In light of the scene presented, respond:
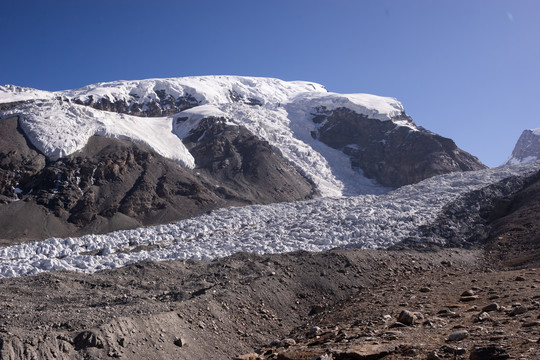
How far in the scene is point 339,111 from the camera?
88500 millimetres

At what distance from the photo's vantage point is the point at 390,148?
250 ft

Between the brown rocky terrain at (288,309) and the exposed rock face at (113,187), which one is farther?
the exposed rock face at (113,187)

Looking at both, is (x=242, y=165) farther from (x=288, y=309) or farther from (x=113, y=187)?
(x=288, y=309)

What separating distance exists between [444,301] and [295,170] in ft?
186

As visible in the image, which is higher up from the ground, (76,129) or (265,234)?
(76,129)

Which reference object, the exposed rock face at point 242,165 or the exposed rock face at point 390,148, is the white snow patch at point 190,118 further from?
the exposed rock face at point 390,148

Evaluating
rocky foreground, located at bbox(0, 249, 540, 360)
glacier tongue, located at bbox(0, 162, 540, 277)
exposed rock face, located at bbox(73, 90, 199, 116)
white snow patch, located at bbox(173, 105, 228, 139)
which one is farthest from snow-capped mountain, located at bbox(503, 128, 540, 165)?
rocky foreground, located at bbox(0, 249, 540, 360)

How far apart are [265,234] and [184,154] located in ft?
115

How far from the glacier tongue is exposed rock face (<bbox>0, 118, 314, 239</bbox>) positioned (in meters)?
9.91

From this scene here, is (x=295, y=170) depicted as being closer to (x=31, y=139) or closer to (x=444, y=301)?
(x=31, y=139)

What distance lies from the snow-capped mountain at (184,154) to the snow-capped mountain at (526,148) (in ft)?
124

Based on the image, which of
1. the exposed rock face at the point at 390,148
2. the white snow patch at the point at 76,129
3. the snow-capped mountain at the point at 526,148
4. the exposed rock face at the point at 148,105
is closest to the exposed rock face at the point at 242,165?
the white snow patch at the point at 76,129

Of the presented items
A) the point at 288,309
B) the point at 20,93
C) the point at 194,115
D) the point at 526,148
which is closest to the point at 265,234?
the point at 288,309

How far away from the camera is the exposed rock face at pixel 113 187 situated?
43.6 metres
